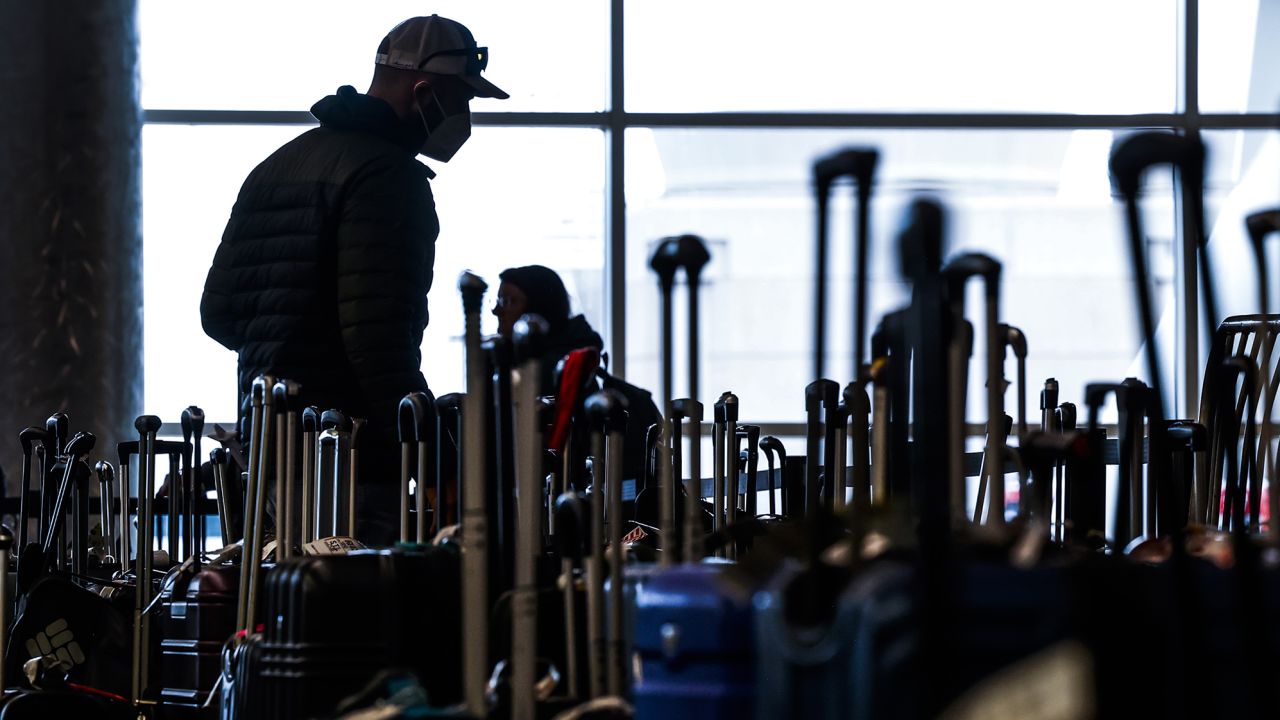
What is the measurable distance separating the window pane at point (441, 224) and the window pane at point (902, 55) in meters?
0.49

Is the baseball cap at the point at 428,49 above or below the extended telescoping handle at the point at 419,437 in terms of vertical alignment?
above

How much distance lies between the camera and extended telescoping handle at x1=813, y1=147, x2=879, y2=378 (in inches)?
55.6

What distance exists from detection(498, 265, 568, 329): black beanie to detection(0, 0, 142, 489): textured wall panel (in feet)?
9.00

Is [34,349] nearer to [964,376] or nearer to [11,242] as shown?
[11,242]

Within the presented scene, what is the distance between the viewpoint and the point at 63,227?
626 centimetres

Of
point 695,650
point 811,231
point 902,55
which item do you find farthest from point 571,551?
point 902,55

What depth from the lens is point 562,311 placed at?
13.4ft

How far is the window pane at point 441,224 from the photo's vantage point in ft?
22.8

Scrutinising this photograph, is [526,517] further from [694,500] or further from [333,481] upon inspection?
[333,481]

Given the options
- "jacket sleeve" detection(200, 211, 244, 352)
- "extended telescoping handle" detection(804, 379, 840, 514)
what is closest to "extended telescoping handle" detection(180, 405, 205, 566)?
"jacket sleeve" detection(200, 211, 244, 352)

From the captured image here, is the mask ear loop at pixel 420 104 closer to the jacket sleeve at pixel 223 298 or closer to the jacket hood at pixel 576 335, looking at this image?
the jacket sleeve at pixel 223 298

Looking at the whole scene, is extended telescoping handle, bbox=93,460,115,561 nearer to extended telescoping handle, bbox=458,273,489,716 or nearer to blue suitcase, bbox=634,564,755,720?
extended telescoping handle, bbox=458,273,489,716

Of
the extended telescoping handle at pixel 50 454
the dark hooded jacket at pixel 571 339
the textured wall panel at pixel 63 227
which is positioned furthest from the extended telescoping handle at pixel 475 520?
the textured wall panel at pixel 63 227

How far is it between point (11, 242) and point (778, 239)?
3.12 metres
